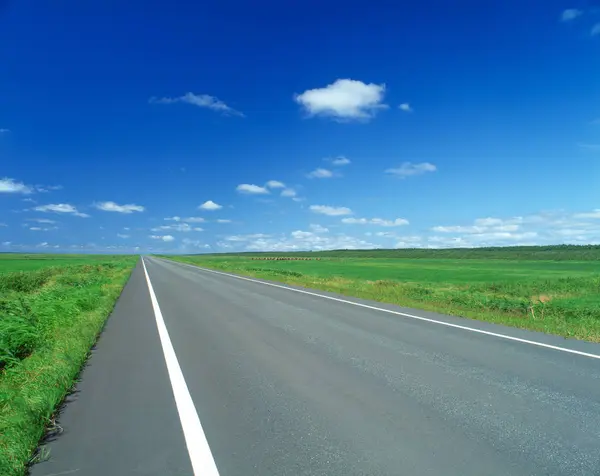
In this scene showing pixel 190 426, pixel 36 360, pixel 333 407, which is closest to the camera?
pixel 190 426

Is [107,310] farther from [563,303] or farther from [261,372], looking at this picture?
[563,303]

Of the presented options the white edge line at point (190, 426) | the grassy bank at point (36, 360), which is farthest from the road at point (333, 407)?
the grassy bank at point (36, 360)

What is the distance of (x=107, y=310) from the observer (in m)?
13.7

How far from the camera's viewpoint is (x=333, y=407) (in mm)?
4707

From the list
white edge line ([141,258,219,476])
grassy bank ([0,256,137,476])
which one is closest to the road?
white edge line ([141,258,219,476])

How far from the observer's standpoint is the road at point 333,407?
3.50m

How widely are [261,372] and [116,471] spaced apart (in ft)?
9.75

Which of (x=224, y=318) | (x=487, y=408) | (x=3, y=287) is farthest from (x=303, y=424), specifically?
(x=3, y=287)

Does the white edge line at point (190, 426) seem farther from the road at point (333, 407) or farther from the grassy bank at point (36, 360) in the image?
the grassy bank at point (36, 360)

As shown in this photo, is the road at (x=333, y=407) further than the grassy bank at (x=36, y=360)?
No

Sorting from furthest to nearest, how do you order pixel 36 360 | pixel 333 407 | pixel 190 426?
pixel 36 360 → pixel 333 407 → pixel 190 426

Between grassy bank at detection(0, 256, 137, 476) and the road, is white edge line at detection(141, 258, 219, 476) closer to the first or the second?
the road

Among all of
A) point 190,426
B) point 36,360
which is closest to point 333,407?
point 190,426

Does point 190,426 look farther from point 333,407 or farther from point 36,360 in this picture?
point 36,360
